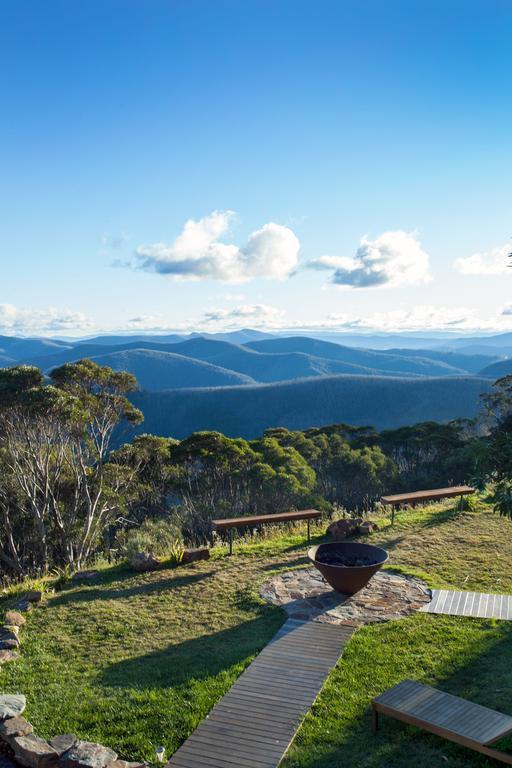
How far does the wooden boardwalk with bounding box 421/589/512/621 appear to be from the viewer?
308 inches

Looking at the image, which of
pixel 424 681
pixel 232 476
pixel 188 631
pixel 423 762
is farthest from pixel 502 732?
pixel 232 476

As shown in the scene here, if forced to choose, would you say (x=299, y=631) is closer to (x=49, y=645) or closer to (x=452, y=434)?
(x=49, y=645)

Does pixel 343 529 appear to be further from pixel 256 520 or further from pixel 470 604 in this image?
pixel 470 604

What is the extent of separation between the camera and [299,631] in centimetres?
745

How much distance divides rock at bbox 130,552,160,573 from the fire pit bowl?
11.5ft

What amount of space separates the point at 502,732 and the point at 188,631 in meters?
4.53

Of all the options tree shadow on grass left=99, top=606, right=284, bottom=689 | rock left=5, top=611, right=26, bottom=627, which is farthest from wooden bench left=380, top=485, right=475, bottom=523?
rock left=5, top=611, right=26, bottom=627

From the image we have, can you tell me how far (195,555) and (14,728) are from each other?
6029 millimetres

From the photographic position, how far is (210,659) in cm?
674

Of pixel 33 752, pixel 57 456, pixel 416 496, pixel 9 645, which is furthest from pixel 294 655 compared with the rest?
pixel 57 456

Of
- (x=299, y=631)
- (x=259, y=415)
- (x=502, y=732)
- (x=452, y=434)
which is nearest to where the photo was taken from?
(x=502, y=732)

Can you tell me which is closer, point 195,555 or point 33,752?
point 33,752

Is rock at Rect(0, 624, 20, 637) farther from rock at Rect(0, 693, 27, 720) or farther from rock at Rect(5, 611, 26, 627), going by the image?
rock at Rect(0, 693, 27, 720)

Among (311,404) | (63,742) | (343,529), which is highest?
(63,742)
